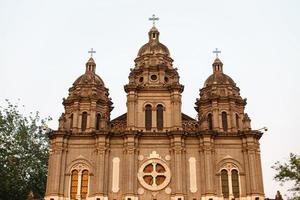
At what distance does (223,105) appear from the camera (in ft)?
133

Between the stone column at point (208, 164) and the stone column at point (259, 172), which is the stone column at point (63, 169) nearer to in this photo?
the stone column at point (208, 164)

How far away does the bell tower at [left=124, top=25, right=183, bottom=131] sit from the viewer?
38.6 m

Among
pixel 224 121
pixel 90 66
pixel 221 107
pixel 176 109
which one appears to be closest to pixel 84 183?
pixel 176 109

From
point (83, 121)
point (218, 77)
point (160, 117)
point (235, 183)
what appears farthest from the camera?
point (218, 77)

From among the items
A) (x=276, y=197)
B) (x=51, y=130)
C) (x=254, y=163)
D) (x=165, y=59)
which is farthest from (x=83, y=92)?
(x=276, y=197)

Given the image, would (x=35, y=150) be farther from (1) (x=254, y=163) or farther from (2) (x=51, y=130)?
(1) (x=254, y=163)

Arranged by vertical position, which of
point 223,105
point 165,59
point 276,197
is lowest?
point 276,197

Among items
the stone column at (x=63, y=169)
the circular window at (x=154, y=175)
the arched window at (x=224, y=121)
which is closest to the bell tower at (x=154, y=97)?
the circular window at (x=154, y=175)

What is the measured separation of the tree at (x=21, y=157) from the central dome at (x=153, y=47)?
1322 cm

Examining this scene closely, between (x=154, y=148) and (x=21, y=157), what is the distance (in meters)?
15.7

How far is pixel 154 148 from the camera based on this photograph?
123 feet

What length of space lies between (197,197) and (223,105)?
9.22 m

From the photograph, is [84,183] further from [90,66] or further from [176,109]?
[90,66]

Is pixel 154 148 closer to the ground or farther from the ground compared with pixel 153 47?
closer to the ground
